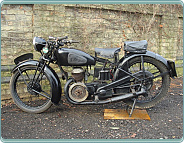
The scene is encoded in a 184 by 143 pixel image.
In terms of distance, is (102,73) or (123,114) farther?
(123,114)

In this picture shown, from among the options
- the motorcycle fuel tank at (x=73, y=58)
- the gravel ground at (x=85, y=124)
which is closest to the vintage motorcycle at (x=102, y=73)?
the motorcycle fuel tank at (x=73, y=58)

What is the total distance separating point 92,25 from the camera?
5.44m

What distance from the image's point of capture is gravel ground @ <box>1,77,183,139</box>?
3.10 m

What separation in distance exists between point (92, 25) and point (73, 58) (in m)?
2.19

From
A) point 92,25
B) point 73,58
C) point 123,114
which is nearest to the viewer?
point 73,58

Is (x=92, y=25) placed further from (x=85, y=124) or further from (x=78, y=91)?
(x=85, y=124)

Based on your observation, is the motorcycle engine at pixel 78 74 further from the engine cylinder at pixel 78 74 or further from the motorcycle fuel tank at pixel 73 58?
the motorcycle fuel tank at pixel 73 58

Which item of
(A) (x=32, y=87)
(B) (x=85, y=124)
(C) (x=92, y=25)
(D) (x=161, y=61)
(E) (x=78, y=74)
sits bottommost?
(B) (x=85, y=124)

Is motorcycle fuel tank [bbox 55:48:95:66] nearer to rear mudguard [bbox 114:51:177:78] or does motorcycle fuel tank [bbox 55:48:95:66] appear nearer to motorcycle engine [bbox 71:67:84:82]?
motorcycle engine [bbox 71:67:84:82]

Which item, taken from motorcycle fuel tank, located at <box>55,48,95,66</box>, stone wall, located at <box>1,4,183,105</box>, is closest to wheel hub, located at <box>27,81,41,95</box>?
motorcycle fuel tank, located at <box>55,48,95,66</box>

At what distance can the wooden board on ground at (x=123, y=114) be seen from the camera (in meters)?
3.70

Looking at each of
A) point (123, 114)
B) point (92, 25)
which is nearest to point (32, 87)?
point (123, 114)

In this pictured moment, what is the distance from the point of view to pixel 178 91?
5.59m

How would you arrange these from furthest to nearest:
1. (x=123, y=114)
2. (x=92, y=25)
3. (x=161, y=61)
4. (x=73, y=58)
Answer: (x=92, y=25), (x=123, y=114), (x=161, y=61), (x=73, y=58)
